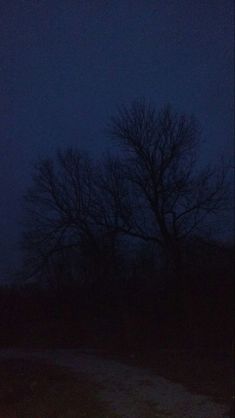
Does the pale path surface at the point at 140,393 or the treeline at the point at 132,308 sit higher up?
the treeline at the point at 132,308

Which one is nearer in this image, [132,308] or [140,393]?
[140,393]

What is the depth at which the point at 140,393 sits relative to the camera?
46.5 ft

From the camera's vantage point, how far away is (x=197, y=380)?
50.0 feet

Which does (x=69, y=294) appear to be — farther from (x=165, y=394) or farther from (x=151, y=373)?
(x=165, y=394)

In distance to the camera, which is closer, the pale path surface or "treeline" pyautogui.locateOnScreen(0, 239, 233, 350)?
the pale path surface

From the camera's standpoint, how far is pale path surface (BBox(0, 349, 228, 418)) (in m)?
11.8

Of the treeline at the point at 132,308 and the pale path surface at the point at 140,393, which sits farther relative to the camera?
the treeline at the point at 132,308

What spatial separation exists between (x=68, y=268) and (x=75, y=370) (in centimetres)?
1905

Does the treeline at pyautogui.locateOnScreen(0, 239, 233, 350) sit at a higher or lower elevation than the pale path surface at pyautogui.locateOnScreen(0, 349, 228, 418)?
higher

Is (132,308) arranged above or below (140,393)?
above

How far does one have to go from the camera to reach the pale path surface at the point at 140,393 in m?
11.8

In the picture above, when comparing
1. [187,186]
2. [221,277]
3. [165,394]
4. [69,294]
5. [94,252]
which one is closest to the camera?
[165,394]

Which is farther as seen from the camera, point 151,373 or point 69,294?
point 69,294

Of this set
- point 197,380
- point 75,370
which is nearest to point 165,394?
Answer: point 197,380
